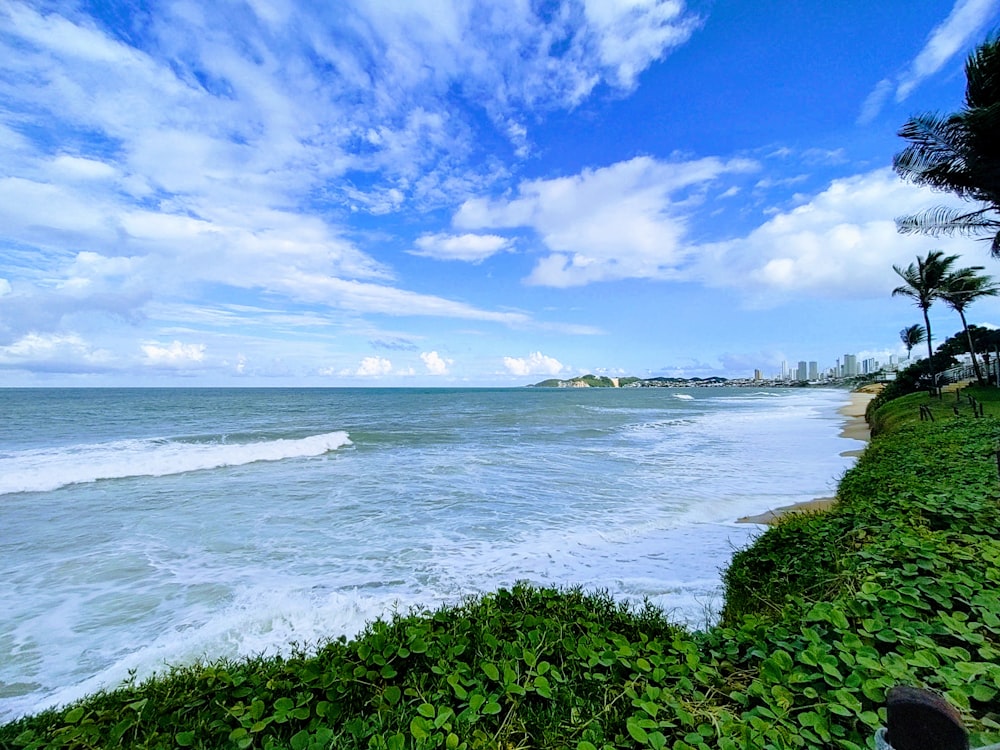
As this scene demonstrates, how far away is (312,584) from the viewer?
6859 millimetres

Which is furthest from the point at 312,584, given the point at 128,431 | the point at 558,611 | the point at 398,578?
the point at 128,431

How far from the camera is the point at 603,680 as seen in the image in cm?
259

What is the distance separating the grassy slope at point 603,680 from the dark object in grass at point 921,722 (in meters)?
0.86

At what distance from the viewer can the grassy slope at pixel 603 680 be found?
84.6 inches

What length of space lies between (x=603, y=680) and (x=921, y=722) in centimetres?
164

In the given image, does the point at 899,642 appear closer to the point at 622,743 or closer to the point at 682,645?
the point at 682,645

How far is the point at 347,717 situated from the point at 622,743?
1396 mm

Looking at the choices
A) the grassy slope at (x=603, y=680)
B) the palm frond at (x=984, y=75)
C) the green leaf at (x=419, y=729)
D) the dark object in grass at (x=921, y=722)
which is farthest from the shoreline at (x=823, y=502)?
the palm frond at (x=984, y=75)

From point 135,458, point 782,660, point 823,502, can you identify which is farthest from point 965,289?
point 135,458

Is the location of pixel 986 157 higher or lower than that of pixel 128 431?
higher

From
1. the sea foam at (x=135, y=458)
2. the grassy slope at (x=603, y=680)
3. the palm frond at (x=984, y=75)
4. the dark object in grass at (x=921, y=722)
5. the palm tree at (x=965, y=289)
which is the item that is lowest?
the sea foam at (x=135, y=458)

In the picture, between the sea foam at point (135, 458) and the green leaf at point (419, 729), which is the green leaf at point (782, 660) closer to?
the green leaf at point (419, 729)

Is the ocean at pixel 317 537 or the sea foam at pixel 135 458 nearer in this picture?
the ocean at pixel 317 537

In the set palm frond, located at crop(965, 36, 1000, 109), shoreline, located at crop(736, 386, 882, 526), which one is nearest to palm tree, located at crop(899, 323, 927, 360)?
shoreline, located at crop(736, 386, 882, 526)
